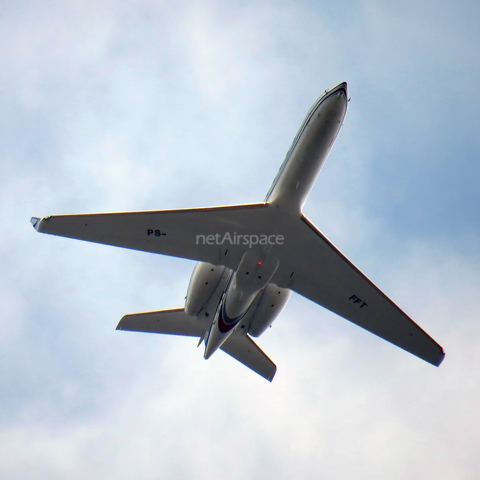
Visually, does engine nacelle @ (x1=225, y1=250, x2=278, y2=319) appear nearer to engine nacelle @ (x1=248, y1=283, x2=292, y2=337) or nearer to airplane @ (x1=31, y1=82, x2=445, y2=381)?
airplane @ (x1=31, y1=82, x2=445, y2=381)

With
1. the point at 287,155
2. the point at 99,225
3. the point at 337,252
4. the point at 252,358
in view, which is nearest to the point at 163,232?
the point at 99,225

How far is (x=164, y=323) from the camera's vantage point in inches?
1010

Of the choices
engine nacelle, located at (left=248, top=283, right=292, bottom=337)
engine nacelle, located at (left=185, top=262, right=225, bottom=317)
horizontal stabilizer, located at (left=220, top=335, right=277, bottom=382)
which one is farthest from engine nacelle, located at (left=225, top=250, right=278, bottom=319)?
horizontal stabilizer, located at (left=220, top=335, right=277, bottom=382)

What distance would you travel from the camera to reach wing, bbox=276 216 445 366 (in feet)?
65.0

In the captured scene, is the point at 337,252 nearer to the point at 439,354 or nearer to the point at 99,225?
the point at 439,354

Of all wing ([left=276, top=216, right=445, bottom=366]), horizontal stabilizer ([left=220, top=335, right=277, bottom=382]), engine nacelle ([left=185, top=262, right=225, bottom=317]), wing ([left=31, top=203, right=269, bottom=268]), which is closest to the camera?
wing ([left=31, top=203, right=269, bottom=268])

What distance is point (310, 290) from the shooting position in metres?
21.5

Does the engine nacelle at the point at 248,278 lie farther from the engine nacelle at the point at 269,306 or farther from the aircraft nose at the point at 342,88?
the aircraft nose at the point at 342,88

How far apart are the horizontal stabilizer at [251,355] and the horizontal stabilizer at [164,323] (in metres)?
1.99

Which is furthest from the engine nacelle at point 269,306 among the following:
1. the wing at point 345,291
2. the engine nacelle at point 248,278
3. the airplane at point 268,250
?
the engine nacelle at point 248,278

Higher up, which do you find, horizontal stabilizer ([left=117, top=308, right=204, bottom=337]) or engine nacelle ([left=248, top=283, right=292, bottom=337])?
horizontal stabilizer ([left=117, top=308, right=204, bottom=337])

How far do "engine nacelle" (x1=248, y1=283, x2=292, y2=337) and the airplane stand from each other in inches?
1.8

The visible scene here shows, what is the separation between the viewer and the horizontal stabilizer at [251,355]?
87.6 ft

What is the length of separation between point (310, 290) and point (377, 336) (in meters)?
4.25
